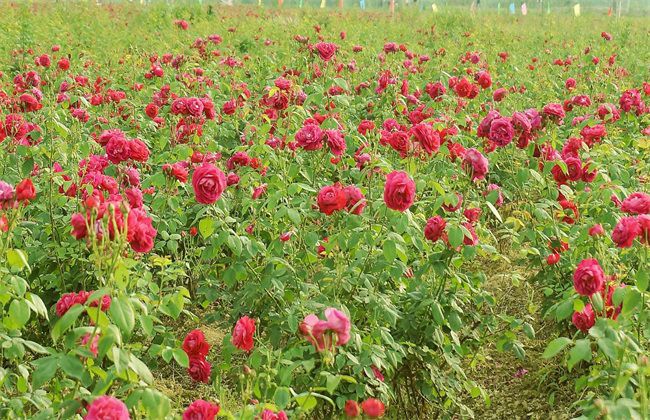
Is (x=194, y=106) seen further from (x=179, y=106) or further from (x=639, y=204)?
(x=639, y=204)

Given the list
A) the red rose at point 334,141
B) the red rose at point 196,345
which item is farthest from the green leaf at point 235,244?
the red rose at point 334,141

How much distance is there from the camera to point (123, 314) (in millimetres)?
1562

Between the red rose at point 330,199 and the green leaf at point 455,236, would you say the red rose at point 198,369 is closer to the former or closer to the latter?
the red rose at point 330,199

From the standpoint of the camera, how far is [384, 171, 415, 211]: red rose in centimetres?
219

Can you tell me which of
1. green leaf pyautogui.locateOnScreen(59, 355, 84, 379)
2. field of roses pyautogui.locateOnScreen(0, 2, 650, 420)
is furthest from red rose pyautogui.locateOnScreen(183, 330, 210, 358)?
green leaf pyautogui.locateOnScreen(59, 355, 84, 379)

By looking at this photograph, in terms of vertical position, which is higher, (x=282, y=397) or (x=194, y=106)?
(x=194, y=106)

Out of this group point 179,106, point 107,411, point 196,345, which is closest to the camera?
point 107,411

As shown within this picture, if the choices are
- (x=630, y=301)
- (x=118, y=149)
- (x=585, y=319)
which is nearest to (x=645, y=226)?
(x=630, y=301)

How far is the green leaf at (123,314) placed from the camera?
1552mm

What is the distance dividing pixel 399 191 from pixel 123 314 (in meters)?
0.93

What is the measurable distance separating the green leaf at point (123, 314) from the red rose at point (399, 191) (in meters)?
0.89

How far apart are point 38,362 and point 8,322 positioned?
38 cm

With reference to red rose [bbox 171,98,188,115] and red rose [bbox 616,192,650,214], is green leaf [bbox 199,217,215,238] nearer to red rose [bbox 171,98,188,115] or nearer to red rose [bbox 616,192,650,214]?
red rose [bbox 171,98,188,115]

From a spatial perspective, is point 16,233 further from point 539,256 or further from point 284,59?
point 284,59
